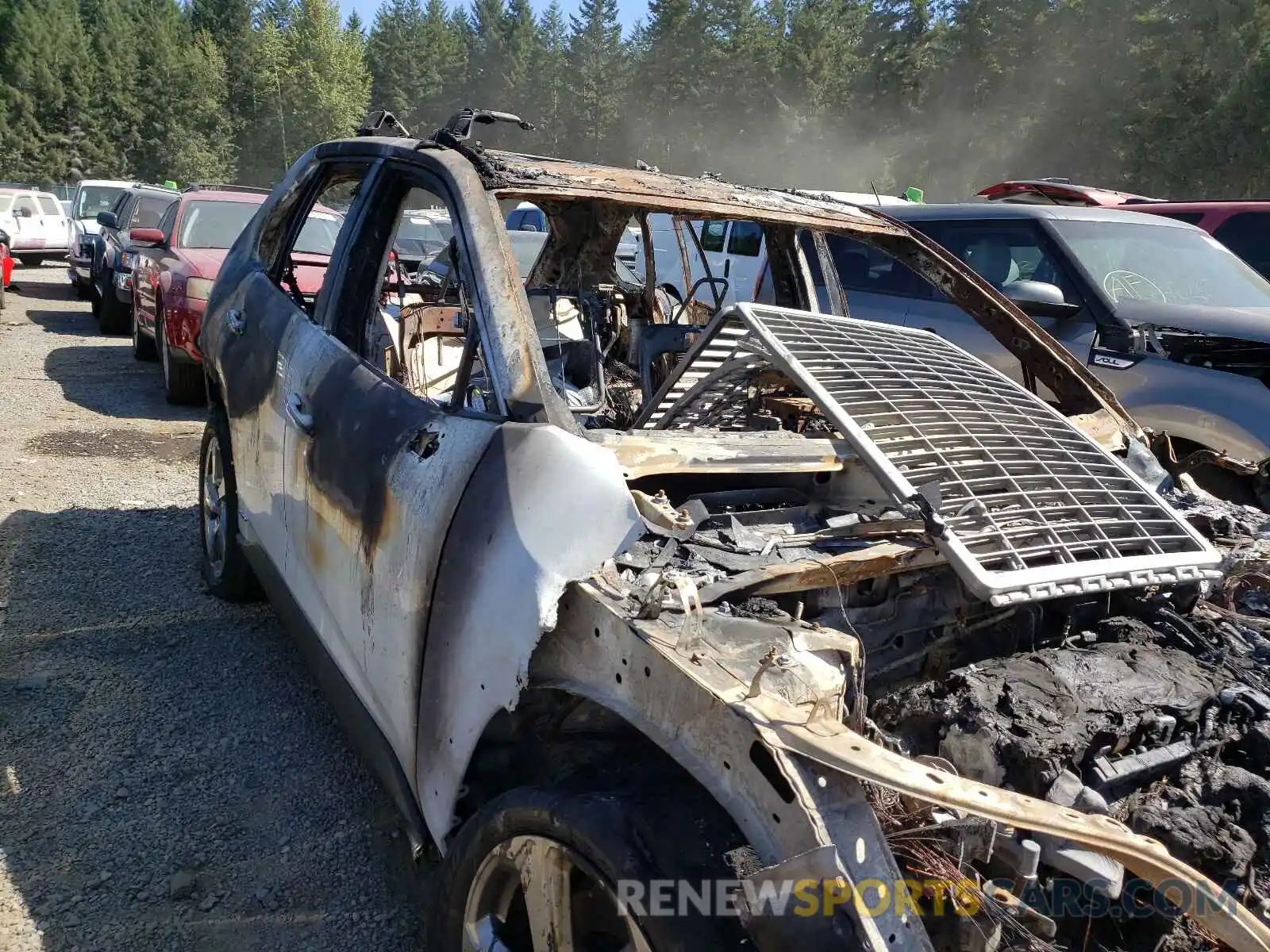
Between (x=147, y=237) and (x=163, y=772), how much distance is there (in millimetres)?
6189

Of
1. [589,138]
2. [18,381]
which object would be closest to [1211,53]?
[18,381]

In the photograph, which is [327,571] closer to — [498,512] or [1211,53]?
[498,512]

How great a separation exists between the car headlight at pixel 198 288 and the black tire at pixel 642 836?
21.1ft

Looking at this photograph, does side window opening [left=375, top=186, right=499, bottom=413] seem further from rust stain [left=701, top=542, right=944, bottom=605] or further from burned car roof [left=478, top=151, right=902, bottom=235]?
rust stain [left=701, top=542, right=944, bottom=605]

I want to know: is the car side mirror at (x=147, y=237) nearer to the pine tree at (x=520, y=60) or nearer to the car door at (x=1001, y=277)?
the car door at (x=1001, y=277)

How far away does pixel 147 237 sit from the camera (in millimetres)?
7707

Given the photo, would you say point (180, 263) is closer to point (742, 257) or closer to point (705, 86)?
point (742, 257)

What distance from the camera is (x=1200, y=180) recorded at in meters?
21.2

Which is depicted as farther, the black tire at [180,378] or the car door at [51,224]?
the car door at [51,224]

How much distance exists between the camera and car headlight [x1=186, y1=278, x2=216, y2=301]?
7117 millimetres

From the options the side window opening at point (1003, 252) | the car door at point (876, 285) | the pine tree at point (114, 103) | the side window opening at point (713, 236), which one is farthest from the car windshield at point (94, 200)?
the pine tree at point (114, 103)

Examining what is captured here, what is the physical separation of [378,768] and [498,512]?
863 mm

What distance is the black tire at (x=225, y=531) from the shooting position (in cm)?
366

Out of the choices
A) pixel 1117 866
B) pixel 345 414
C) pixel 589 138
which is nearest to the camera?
pixel 1117 866
